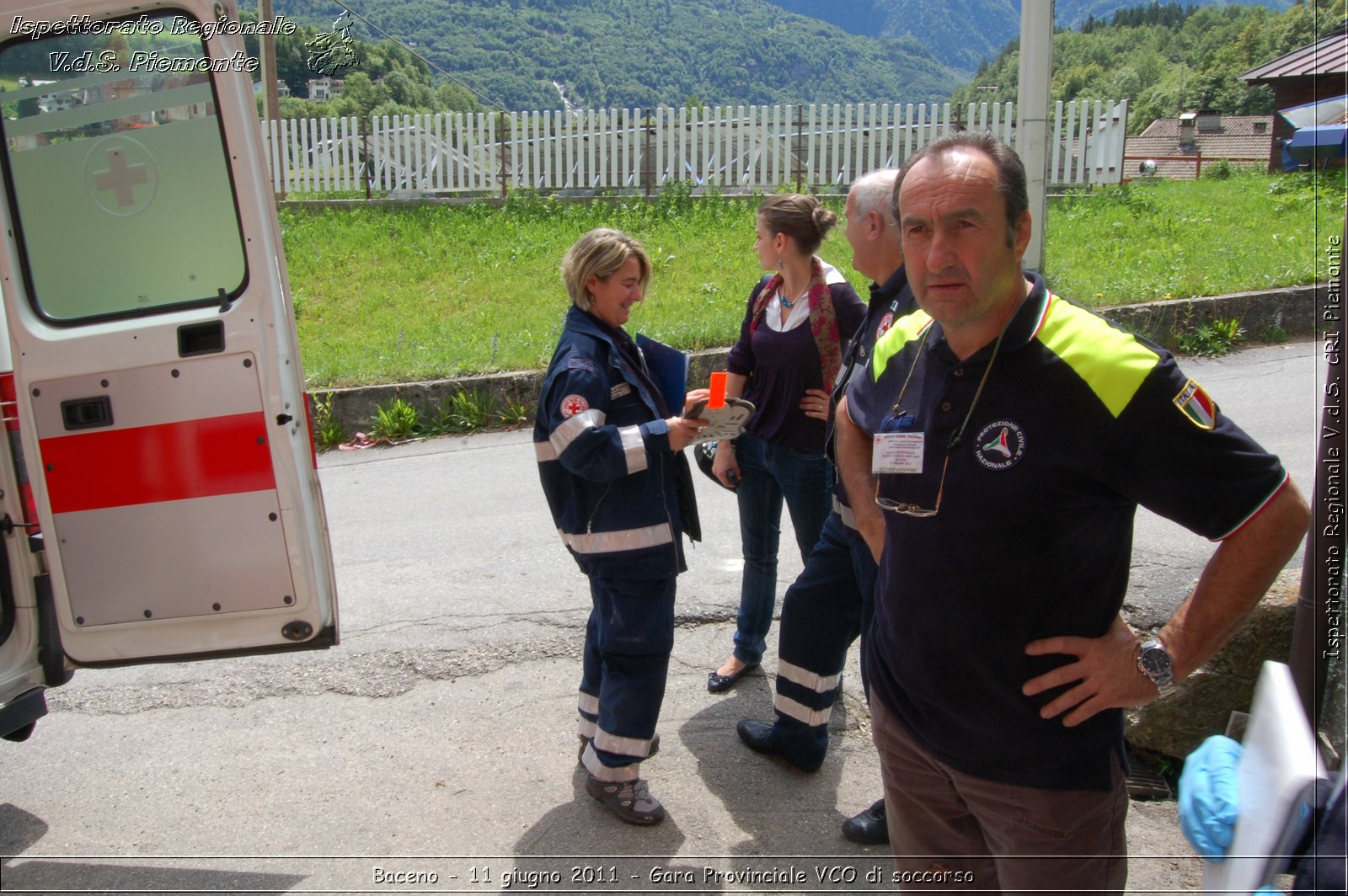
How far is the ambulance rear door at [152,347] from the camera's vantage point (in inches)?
125

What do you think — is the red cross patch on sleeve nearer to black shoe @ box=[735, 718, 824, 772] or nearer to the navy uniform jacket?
the navy uniform jacket

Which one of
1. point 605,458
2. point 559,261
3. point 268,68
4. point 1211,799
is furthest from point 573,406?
point 268,68

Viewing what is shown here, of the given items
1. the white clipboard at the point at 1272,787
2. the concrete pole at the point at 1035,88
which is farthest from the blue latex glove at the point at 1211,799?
the concrete pole at the point at 1035,88

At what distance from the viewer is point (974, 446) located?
1906 millimetres

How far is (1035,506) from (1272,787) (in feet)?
2.03

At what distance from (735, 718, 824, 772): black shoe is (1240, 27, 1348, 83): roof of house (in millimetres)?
2490

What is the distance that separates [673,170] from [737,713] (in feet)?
43.6

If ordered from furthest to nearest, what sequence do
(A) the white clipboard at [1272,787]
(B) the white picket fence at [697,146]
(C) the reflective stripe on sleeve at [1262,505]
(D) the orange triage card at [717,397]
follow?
(B) the white picket fence at [697,146] → (D) the orange triage card at [717,397] → (C) the reflective stripe on sleeve at [1262,505] → (A) the white clipboard at [1272,787]

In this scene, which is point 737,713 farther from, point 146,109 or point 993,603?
point 146,109

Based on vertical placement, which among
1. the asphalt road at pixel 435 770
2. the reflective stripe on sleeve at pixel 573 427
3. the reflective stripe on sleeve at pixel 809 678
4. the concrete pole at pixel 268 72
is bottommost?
the asphalt road at pixel 435 770

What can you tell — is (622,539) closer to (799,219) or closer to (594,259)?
(594,259)

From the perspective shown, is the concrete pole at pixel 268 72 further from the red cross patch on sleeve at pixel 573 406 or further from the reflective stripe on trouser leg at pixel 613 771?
the reflective stripe on trouser leg at pixel 613 771

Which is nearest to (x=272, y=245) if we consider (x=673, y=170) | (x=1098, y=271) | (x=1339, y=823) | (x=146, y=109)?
(x=146, y=109)

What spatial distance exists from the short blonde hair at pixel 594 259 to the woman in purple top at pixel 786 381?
618 mm
